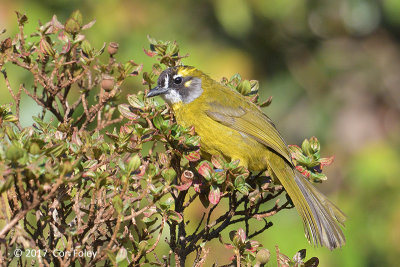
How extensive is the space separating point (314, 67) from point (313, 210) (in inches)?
108

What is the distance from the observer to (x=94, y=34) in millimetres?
4043

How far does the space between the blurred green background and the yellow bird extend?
0.88 meters

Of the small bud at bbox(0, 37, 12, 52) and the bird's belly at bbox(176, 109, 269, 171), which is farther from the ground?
the small bud at bbox(0, 37, 12, 52)

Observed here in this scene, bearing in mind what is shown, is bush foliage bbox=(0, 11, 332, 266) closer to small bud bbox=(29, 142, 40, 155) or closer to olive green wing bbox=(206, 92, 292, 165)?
small bud bbox=(29, 142, 40, 155)

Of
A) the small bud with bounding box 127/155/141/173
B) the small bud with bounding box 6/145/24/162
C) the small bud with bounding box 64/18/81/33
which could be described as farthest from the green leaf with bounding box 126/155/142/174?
the small bud with bounding box 64/18/81/33

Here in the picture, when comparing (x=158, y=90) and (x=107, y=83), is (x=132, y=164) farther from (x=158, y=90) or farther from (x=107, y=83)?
(x=158, y=90)

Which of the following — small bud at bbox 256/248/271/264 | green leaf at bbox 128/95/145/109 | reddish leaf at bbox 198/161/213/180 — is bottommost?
small bud at bbox 256/248/271/264

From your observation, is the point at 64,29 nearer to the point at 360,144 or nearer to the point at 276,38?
the point at 276,38

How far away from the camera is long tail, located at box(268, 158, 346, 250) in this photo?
2291 mm

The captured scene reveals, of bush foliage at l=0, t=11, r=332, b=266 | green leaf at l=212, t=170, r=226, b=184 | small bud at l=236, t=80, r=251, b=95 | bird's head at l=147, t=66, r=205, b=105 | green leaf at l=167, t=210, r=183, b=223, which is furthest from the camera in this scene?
bird's head at l=147, t=66, r=205, b=105

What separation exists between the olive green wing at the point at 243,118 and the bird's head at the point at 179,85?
0.13m

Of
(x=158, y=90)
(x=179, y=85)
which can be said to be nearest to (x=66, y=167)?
(x=158, y=90)

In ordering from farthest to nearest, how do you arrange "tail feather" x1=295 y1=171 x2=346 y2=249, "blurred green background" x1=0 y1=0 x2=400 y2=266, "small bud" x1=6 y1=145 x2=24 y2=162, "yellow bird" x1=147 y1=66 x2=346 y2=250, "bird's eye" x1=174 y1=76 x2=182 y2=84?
"blurred green background" x1=0 y1=0 x2=400 y2=266, "bird's eye" x1=174 y1=76 x2=182 y2=84, "yellow bird" x1=147 y1=66 x2=346 y2=250, "tail feather" x1=295 y1=171 x2=346 y2=249, "small bud" x1=6 y1=145 x2=24 y2=162

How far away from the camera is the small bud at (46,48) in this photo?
6.09 ft
